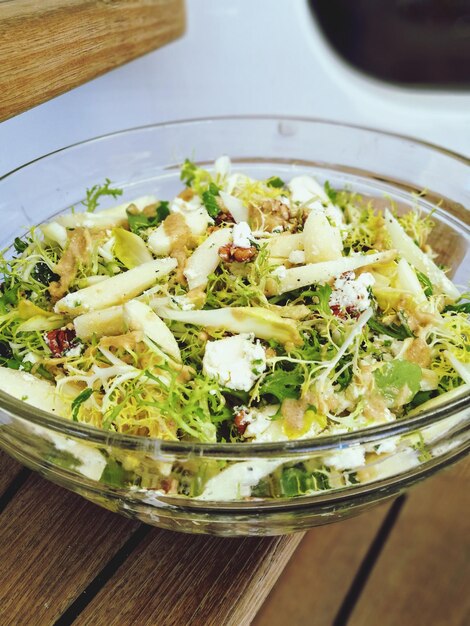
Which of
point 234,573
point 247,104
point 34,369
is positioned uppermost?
point 247,104

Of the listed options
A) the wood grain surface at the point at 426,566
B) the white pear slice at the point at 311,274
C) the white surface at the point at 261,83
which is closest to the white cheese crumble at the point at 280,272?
the white pear slice at the point at 311,274

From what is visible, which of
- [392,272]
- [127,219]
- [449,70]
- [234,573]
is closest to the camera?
[234,573]

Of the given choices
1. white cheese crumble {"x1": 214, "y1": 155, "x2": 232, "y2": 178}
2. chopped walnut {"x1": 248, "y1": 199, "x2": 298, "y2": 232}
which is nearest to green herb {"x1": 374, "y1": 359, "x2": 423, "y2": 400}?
chopped walnut {"x1": 248, "y1": 199, "x2": 298, "y2": 232}

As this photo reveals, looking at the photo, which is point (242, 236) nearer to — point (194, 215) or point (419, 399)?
point (194, 215)

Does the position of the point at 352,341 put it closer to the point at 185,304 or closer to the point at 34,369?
the point at 185,304

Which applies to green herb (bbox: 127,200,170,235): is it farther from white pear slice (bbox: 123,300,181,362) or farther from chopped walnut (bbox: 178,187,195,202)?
white pear slice (bbox: 123,300,181,362)

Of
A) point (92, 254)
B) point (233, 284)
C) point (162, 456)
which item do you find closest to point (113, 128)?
point (92, 254)

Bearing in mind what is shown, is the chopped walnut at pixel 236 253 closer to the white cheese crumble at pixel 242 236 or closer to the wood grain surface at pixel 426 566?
the white cheese crumble at pixel 242 236
